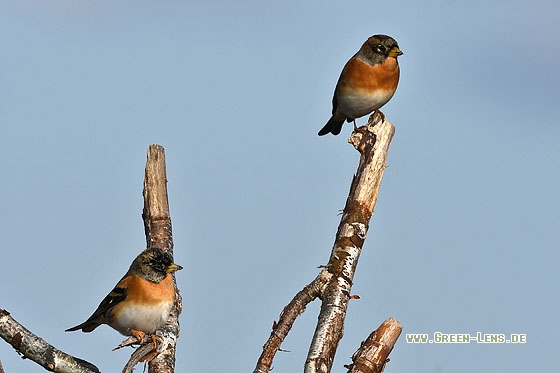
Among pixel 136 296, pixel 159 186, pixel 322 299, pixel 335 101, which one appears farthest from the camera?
pixel 335 101

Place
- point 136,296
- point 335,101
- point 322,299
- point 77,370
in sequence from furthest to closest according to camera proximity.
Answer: point 335,101, point 322,299, point 136,296, point 77,370

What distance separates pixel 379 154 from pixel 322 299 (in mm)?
2605

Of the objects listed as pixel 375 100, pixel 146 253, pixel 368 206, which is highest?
pixel 375 100

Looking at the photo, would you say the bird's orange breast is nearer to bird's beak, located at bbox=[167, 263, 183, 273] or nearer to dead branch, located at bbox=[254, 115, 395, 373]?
dead branch, located at bbox=[254, 115, 395, 373]

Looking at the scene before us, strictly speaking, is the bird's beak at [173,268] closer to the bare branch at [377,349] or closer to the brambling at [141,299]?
the brambling at [141,299]

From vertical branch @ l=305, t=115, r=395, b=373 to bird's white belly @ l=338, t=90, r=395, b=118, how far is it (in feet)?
4.85

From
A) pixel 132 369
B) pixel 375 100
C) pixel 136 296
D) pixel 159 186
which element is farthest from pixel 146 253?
pixel 375 100

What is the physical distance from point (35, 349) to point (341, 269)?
4.84 meters

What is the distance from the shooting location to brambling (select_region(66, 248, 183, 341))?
558 inches

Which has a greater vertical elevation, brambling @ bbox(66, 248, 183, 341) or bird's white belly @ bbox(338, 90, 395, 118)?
bird's white belly @ bbox(338, 90, 395, 118)

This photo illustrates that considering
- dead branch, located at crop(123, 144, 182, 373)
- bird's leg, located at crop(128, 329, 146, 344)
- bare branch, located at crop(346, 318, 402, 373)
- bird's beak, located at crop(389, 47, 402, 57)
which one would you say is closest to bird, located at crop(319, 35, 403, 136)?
bird's beak, located at crop(389, 47, 402, 57)

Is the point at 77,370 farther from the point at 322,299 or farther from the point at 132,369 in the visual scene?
the point at 322,299

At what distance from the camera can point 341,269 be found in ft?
50.7

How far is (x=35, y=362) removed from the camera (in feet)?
43.2
